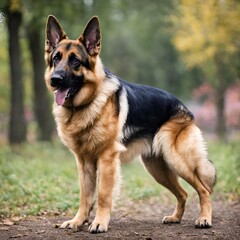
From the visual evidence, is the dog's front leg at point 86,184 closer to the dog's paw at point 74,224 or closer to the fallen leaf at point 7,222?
the dog's paw at point 74,224

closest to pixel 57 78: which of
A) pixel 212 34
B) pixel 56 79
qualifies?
pixel 56 79

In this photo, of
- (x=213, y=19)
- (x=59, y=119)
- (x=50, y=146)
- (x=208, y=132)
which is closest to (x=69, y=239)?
(x=59, y=119)

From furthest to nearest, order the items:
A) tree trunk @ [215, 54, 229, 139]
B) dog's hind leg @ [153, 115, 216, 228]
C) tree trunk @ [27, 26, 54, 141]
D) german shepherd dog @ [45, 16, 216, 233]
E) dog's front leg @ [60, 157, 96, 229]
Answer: tree trunk @ [215, 54, 229, 139] < tree trunk @ [27, 26, 54, 141] < dog's hind leg @ [153, 115, 216, 228] < dog's front leg @ [60, 157, 96, 229] < german shepherd dog @ [45, 16, 216, 233]

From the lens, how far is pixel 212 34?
18.8 m

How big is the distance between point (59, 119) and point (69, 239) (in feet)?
5.09

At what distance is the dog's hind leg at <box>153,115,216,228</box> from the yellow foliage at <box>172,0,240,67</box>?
11.8 metres

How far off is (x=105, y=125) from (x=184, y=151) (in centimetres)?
124

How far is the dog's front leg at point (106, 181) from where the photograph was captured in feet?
17.6

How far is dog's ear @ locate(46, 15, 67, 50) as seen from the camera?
564cm

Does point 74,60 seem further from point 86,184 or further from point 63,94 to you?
point 86,184

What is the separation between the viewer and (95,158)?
5.58m

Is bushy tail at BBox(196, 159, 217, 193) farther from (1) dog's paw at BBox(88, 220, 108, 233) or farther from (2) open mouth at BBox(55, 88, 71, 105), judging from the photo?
(2) open mouth at BBox(55, 88, 71, 105)

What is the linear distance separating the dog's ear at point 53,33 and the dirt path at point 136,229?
2305mm

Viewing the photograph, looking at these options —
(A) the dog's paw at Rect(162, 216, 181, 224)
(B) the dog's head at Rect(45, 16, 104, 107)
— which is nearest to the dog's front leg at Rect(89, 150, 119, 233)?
(B) the dog's head at Rect(45, 16, 104, 107)
